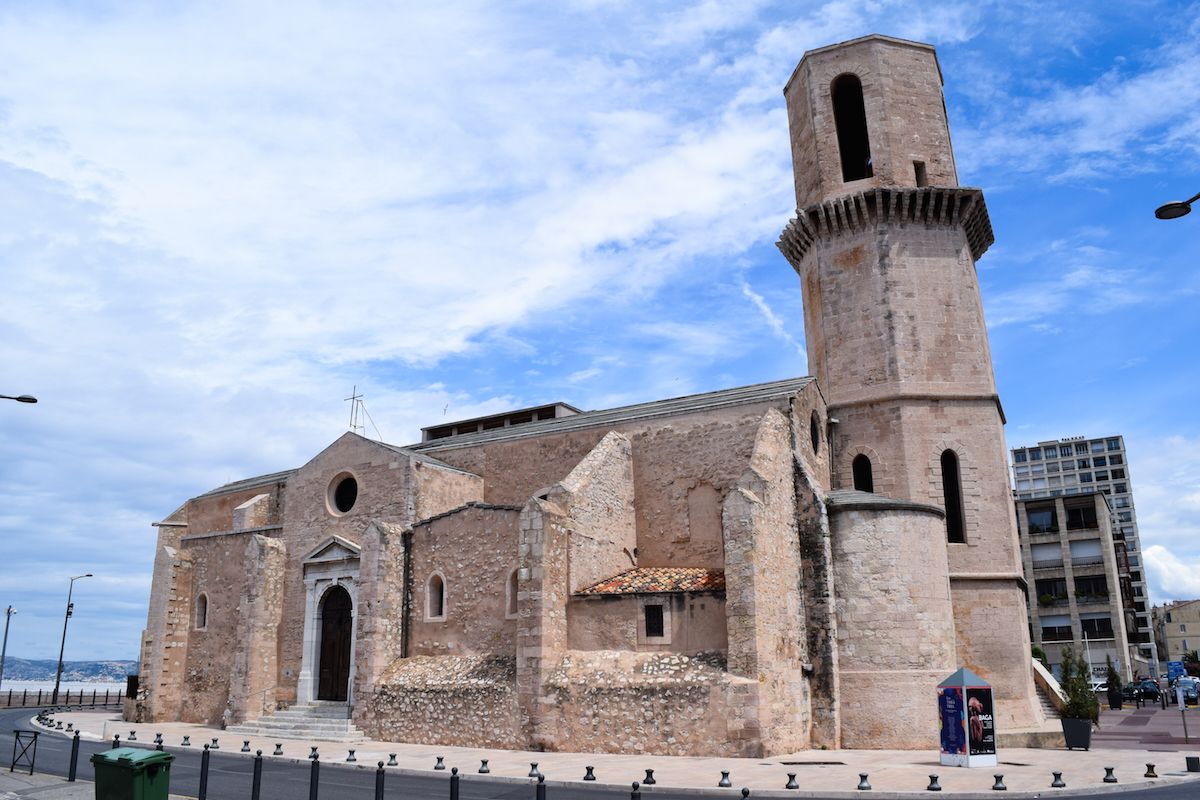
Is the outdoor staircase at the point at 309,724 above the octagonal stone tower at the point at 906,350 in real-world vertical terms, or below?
below

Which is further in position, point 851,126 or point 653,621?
point 851,126

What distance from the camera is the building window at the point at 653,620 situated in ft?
62.1

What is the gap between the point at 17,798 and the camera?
11.6 m

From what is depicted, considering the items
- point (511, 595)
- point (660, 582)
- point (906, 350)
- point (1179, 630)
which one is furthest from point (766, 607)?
point (1179, 630)

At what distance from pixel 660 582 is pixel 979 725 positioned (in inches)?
274

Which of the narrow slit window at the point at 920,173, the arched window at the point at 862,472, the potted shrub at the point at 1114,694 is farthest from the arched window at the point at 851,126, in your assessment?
the potted shrub at the point at 1114,694

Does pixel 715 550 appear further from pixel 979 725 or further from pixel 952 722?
pixel 979 725

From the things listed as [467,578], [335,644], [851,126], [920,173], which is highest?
[851,126]

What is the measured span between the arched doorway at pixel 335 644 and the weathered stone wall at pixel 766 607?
37.5ft

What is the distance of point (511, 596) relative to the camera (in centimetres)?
2097

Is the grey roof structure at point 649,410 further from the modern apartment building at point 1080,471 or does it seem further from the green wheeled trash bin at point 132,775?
the modern apartment building at point 1080,471

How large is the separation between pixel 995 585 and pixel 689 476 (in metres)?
8.27

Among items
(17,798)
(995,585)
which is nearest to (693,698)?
(995,585)

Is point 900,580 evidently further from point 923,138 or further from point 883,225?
point 923,138
